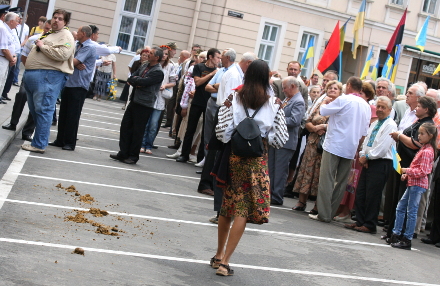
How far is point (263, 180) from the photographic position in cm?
643

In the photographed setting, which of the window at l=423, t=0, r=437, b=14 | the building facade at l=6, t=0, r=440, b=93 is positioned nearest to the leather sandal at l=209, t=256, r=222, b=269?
the building facade at l=6, t=0, r=440, b=93

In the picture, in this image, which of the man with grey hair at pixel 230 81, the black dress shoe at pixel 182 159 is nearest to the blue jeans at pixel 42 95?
the man with grey hair at pixel 230 81

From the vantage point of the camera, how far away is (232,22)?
1110 inches

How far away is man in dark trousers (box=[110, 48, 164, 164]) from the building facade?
1599 cm

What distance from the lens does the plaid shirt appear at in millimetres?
8984

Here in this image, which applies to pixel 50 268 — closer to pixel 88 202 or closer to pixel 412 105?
pixel 88 202

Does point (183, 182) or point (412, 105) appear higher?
point (412, 105)

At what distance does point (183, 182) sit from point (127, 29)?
1830cm

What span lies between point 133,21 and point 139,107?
17.3m

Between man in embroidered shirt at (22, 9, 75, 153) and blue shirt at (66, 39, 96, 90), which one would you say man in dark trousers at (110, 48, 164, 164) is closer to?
blue shirt at (66, 39, 96, 90)

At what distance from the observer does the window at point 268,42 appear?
96.0ft

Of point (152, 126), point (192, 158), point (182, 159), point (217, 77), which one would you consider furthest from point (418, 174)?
point (152, 126)

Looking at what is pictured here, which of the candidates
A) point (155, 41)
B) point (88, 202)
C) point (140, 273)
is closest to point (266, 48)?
point (155, 41)

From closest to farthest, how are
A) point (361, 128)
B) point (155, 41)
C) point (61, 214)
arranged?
point (61, 214)
point (361, 128)
point (155, 41)
